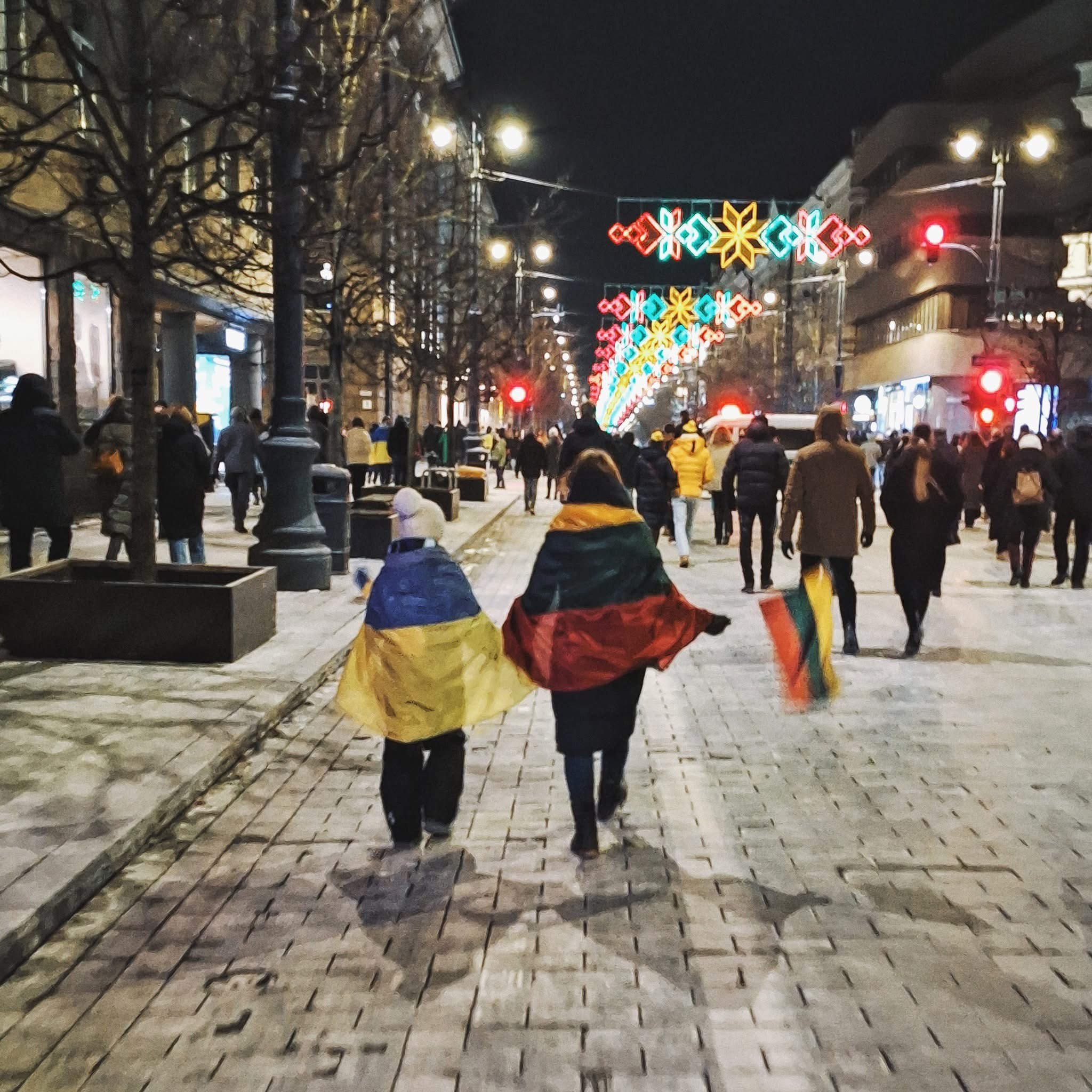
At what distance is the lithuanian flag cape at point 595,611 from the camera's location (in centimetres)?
582

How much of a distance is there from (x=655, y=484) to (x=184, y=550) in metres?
7.12

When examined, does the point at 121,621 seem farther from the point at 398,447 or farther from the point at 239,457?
the point at 398,447

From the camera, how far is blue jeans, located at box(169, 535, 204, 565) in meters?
13.6

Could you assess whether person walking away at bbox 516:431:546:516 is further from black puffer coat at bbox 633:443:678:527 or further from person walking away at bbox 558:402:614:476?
black puffer coat at bbox 633:443:678:527

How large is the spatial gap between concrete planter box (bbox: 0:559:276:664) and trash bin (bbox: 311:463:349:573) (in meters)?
5.72

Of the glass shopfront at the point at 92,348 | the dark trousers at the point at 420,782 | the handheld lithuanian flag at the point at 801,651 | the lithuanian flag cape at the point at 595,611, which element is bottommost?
the dark trousers at the point at 420,782

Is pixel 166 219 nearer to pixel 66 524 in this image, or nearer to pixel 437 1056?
pixel 66 524

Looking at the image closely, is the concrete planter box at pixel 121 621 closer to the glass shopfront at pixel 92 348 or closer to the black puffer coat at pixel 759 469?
the black puffer coat at pixel 759 469

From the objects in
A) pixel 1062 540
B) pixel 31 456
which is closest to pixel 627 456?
pixel 1062 540

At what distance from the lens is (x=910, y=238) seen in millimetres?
67625

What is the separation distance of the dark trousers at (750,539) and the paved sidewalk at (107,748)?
204 inches

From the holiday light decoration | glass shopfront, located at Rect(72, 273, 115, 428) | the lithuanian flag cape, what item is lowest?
the lithuanian flag cape

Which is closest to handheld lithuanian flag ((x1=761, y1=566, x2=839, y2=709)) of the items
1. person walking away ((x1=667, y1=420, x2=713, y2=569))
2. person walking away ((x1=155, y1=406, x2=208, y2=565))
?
person walking away ((x1=155, y1=406, x2=208, y2=565))

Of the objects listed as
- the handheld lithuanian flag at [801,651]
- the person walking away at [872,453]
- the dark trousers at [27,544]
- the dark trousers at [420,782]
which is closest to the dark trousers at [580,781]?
the dark trousers at [420,782]
